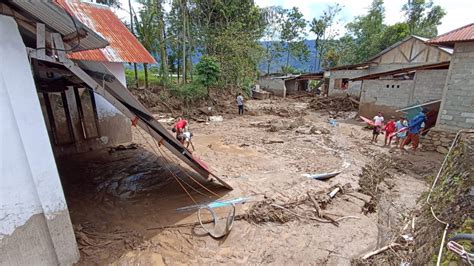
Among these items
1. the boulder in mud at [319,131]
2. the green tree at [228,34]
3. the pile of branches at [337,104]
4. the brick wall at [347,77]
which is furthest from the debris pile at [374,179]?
the green tree at [228,34]

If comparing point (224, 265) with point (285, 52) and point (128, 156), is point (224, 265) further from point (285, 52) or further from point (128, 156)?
point (285, 52)

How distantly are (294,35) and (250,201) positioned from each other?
36.7 metres

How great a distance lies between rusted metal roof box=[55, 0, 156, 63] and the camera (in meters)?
7.95

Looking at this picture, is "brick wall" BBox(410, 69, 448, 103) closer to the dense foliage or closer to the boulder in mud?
the boulder in mud

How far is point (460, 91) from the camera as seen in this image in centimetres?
857

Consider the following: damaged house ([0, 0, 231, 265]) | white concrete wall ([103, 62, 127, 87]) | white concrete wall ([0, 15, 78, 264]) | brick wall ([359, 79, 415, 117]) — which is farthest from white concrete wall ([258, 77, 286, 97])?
white concrete wall ([0, 15, 78, 264])

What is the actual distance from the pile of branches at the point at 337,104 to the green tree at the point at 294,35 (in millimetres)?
19312

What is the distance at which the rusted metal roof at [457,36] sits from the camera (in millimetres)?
8055

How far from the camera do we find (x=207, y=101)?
1836 centimetres

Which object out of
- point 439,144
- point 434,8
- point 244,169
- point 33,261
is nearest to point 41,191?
point 33,261

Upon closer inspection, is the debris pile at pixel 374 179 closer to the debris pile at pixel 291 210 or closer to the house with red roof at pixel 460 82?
the debris pile at pixel 291 210

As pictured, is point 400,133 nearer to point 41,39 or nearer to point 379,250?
point 379,250

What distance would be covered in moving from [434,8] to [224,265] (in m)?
37.3

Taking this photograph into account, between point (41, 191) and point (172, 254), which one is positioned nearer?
point (41, 191)
